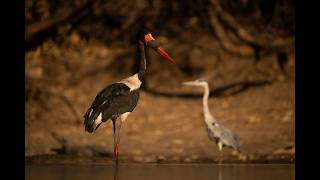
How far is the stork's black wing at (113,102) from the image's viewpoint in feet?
21.5

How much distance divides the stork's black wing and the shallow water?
0.45 metres

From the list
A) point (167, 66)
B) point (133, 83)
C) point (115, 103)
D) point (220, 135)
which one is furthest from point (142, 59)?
point (167, 66)

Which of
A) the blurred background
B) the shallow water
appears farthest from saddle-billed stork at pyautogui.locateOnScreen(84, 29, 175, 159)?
the blurred background

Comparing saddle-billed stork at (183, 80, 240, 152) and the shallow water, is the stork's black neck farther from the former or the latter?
the shallow water

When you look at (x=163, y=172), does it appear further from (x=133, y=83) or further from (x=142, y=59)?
(x=142, y=59)

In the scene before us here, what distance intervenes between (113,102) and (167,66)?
311cm

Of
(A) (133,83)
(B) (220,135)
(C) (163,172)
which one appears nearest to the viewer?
(C) (163,172)

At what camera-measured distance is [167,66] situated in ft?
31.5

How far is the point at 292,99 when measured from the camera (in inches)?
333

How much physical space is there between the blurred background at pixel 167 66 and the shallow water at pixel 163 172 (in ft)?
3.17

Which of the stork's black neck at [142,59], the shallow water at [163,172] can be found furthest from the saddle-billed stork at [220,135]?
the stork's black neck at [142,59]

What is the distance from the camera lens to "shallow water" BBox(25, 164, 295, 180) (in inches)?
230

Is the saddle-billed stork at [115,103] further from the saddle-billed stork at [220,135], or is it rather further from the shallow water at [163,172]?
the saddle-billed stork at [220,135]
